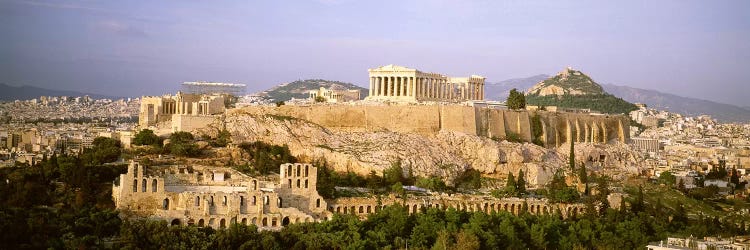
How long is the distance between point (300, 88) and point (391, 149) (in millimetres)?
80136

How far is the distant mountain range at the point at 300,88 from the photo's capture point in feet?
439

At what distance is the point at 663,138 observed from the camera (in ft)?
404

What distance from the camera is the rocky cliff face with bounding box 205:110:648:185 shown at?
210 ft

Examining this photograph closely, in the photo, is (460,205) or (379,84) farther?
(379,84)

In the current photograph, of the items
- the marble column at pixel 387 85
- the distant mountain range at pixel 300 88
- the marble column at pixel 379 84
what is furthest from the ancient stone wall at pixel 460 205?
the distant mountain range at pixel 300 88

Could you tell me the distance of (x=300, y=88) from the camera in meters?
144

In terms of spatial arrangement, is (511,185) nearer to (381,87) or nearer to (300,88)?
(381,87)

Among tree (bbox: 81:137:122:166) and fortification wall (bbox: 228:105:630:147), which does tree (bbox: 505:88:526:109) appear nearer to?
fortification wall (bbox: 228:105:630:147)

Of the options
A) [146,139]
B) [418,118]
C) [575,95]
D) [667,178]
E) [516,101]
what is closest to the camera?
[146,139]

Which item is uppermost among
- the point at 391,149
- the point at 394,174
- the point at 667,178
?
the point at 391,149

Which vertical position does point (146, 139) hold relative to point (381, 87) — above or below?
below

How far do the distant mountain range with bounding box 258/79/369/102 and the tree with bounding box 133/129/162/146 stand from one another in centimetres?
6629

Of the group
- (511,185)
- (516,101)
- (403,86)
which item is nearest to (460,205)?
(511,185)

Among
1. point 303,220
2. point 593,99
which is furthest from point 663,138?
point 303,220
